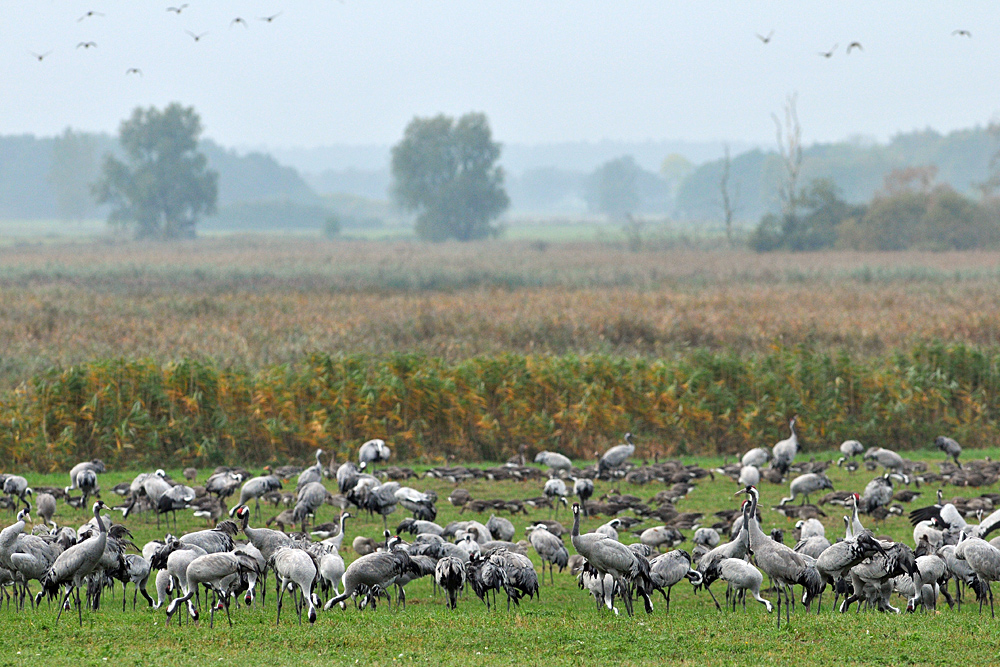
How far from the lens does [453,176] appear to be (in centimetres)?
13162

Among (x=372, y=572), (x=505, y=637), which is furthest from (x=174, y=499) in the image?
(x=505, y=637)

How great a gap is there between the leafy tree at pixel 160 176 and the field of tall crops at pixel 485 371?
3096 inches

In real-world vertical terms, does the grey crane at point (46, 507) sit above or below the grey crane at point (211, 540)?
below

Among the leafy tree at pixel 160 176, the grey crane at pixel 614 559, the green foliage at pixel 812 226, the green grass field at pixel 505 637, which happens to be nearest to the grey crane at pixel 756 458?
the green grass field at pixel 505 637

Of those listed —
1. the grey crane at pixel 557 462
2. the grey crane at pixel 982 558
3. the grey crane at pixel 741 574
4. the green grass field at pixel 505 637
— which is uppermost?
the grey crane at pixel 982 558

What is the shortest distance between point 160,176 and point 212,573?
12206 cm

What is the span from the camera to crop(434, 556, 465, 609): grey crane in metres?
13.0

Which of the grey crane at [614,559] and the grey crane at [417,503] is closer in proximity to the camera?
the grey crane at [614,559]

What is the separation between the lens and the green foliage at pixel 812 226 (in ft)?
290

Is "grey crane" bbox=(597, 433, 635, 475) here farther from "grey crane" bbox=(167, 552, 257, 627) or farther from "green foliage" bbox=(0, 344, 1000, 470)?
"grey crane" bbox=(167, 552, 257, 627)

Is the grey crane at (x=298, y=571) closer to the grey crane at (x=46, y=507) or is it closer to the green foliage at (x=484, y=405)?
the grey crane at (x=46, y=507)

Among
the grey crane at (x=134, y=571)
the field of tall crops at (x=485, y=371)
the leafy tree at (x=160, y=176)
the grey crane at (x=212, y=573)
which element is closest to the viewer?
the grey crane at (x=212, y=573)

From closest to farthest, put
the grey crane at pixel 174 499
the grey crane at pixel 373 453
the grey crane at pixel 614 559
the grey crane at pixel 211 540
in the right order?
the grey crane at pixel 614 559
the grey crane at pixel 211 540
the grey crane at pixel 174 499
the grey crane at pixel 373 453

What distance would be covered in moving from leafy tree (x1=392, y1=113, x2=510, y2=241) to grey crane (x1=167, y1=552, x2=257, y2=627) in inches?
4618
